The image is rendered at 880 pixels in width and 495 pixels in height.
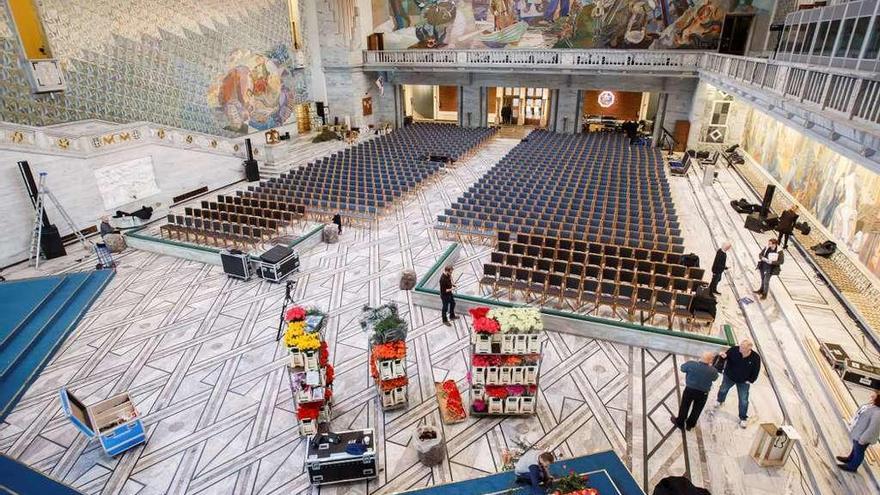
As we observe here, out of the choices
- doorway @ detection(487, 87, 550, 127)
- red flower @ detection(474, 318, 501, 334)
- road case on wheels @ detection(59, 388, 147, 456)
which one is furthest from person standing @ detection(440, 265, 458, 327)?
doorway @ detection(487, 87, 550, 127)

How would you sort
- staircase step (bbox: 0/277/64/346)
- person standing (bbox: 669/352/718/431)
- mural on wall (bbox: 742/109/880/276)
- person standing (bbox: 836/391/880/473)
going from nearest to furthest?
1. person standing (bbox: 836/391/880/473)
2. person standing (bbox: 669/352/718/431)
3. mural on wall (bbox: 742/109/880/276)
4. staircase step (bbox: 0/277/64/346)

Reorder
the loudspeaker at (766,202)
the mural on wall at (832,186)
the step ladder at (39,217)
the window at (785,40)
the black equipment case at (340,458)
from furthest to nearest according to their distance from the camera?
the window at (785,40) < the loudspeaker at (766,202) < the step ladder at (39,217) < the mural on wall at (832,186) < the black equipment case at (340,458)

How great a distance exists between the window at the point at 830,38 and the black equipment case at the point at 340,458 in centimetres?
1487

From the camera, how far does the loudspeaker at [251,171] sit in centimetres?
1931

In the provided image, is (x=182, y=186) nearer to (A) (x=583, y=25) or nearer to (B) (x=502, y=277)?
(B) (x=502, y=277)

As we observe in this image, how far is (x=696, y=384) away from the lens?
5.96 m

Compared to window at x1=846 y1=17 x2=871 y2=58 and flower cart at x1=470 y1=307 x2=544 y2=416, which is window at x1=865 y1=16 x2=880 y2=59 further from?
flower cart at x1=470 y1=307 x2=544 y2=416

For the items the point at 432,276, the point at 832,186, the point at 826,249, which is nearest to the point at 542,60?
the point at 832,186

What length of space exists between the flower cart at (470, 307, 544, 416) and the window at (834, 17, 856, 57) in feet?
36.9

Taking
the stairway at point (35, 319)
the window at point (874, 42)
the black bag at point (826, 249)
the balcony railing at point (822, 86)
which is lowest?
the stairway at point (35, 319)

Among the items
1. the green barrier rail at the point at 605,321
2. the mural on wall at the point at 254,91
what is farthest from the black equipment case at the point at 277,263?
the mural on wall at the point at 254,91

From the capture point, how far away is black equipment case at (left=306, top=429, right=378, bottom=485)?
17.9ft

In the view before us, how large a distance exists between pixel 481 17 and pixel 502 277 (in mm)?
20449

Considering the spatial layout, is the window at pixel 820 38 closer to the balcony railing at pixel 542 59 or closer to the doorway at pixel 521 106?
the balcony railing at pixel 542 59
